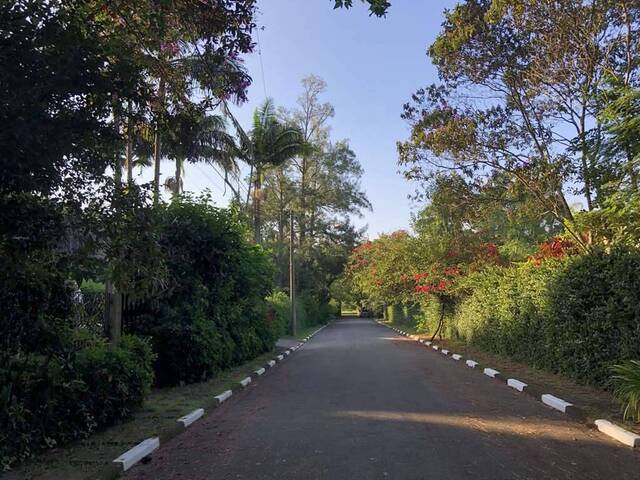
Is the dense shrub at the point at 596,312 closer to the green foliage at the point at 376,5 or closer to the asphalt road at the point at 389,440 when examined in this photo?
the asphalt road at the point at 389,440

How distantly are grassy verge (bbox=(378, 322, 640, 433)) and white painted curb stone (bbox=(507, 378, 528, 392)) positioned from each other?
0.26 meters

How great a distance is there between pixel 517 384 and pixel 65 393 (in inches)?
356

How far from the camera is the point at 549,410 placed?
962cm

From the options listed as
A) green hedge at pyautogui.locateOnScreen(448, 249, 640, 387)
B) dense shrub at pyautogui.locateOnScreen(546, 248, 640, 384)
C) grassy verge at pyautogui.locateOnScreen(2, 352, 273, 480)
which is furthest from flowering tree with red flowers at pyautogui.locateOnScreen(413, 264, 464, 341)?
grassy verge at pyautogui.locateOnScreen(2, 352, 273, 480)

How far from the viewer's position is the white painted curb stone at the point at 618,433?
23.2 feet

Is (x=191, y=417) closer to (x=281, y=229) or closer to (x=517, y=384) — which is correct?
(x=517, y=384)

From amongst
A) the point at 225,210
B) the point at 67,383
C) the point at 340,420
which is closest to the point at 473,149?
the point at 225,210

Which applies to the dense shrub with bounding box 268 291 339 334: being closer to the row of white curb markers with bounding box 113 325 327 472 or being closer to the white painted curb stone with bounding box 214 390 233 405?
the white painted curb stone with bounding box 214 390 233 405

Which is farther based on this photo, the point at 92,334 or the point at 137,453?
the point at 92,334

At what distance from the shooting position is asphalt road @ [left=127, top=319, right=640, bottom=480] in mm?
6051

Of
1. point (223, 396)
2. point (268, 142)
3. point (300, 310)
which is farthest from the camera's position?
point (300, 310)

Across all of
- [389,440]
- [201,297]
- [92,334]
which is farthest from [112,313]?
[389,440]

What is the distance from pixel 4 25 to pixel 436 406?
8104 millimetres

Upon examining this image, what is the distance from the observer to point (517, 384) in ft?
40.4
